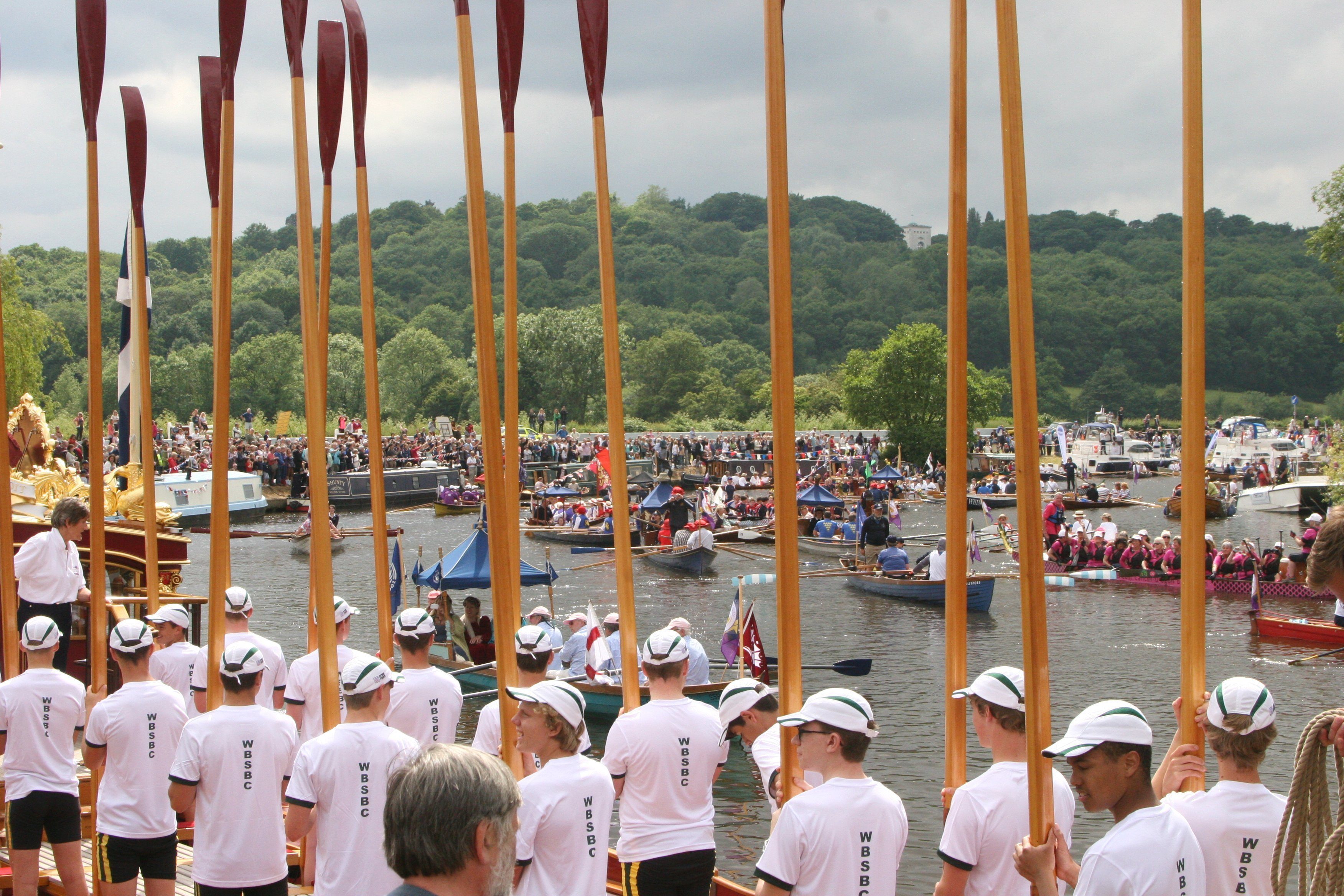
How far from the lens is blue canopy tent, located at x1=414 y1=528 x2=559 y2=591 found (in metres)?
25.8

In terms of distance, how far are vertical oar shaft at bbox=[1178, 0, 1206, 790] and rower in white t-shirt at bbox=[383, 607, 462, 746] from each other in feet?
14.0

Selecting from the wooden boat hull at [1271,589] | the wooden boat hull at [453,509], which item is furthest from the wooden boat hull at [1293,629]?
the wooden boat hull at [453,509]

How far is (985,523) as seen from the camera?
183ft

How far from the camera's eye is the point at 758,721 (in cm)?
682

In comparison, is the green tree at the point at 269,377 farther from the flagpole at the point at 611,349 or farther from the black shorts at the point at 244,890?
the black shorts at the point at 244,890

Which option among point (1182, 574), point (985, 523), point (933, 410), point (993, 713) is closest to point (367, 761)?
point (993, 713)

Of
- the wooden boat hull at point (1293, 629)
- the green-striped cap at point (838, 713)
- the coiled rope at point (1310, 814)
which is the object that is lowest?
the wooden boat hull at point (1293, 629)

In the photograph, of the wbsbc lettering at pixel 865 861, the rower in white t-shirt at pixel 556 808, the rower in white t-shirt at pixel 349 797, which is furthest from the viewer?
the rower in white t-shirt at pixel 349 797

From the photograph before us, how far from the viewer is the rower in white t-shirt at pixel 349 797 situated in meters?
6.14

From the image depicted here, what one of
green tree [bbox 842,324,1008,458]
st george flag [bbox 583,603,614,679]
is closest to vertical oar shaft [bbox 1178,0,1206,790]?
st george flag [bbox 583,603,614,679]

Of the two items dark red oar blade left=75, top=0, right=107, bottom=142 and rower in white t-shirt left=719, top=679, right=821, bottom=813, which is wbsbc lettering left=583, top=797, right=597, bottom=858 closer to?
rower in white t-shirt left=719, top=679, right=821, bottom=813

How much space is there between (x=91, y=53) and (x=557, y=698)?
23.6ft

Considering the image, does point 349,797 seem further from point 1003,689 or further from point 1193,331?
point 1193,331

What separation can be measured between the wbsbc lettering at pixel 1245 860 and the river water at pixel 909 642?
1109 cm
